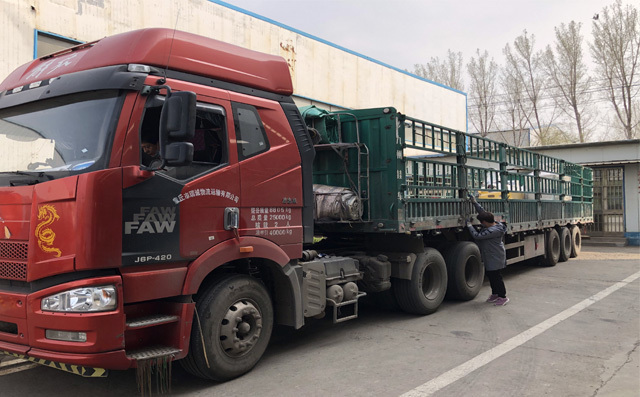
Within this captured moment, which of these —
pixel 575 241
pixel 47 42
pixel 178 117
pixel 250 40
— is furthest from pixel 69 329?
pixel 575 241

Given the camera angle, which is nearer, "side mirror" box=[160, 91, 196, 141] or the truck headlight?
the truck headlight

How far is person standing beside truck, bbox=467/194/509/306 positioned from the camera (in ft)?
26.1

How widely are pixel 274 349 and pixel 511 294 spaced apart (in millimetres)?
5186

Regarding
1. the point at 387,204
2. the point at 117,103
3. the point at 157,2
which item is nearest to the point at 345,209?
the point at 387,204

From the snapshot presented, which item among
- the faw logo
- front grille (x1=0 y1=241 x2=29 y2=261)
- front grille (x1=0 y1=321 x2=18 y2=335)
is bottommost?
front grille (x1=0 y1=321 x2=18 y2=335)

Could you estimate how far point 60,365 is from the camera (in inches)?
140

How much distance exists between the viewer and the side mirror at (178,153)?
3.62m

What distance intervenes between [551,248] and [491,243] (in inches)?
214

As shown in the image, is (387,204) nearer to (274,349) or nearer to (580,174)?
(274,349)

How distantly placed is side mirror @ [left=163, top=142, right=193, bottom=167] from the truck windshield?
1.45 feet

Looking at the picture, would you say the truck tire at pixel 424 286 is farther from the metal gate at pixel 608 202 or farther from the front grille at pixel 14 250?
the metal gate at pixel 608 202

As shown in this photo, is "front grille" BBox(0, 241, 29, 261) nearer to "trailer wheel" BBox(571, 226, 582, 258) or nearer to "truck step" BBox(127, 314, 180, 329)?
"truck step" BBox(127, 314, 180, 329)

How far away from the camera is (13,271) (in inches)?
146

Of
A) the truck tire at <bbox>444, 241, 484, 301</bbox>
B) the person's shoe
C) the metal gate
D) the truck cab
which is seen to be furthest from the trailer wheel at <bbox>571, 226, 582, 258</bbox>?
the truck cab
